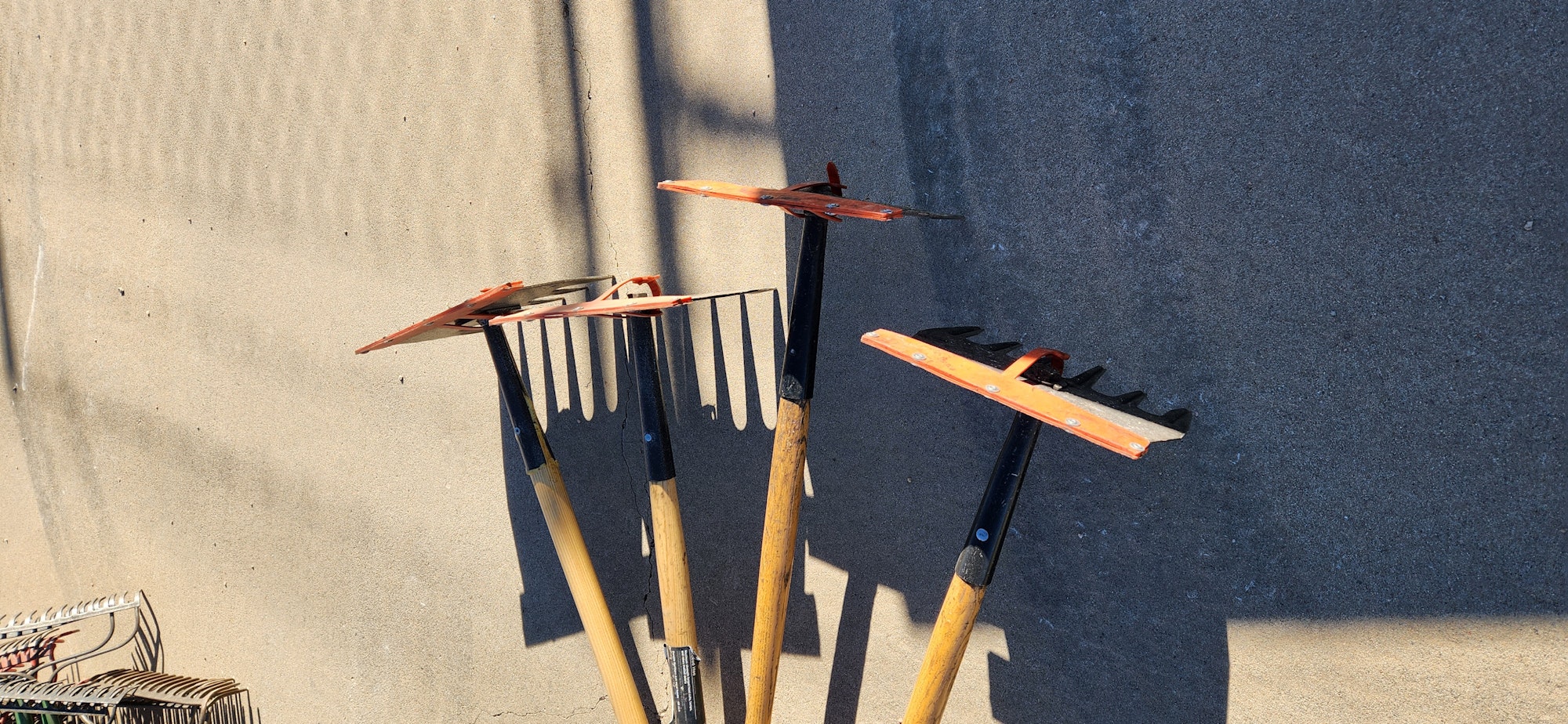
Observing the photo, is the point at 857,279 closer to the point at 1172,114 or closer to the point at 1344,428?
the point at 1172,114

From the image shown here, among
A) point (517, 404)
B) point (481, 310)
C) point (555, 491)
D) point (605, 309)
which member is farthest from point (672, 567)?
point (481, 310)

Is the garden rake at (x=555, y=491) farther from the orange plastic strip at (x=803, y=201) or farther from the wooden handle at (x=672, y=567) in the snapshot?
the orange plastic strip at (x=803, y=201)

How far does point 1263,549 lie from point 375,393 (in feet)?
8.75

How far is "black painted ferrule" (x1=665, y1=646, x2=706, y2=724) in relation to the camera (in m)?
2.31

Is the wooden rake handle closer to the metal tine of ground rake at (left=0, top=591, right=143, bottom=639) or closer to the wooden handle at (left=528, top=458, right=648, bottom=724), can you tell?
the wooden handle at (left=528, top=458, right=648, bottom=724)

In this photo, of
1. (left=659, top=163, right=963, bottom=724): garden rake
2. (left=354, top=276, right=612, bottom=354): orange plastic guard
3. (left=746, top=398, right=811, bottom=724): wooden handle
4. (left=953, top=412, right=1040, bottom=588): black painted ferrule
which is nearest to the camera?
(left=953, top=412, right=1040, bottom=588): black painted ferrule

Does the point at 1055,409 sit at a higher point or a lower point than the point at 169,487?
higher

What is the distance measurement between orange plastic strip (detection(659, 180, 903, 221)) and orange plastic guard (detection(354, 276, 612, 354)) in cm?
52

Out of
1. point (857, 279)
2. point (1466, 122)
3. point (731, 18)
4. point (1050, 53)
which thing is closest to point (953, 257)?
point (857, 279)

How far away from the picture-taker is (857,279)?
2330 millimetres

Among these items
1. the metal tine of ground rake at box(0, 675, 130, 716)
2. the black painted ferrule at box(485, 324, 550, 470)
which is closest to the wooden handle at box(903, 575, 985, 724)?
the black painted ferrule at box(485, 324, 550, 470)

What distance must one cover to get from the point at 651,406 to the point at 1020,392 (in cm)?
102

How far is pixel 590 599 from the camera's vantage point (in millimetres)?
2406

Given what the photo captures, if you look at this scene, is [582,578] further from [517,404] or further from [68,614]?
[68,614]
